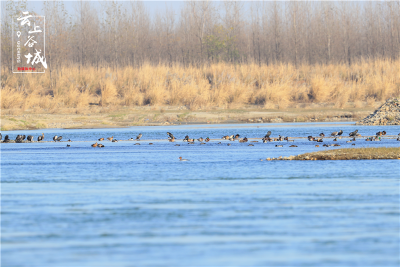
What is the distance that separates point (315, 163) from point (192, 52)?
45535 mm

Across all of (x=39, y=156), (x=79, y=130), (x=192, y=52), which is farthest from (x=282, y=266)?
(x=192, y=52)

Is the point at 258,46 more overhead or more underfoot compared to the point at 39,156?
more overhead

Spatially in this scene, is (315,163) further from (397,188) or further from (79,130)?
(79,130)

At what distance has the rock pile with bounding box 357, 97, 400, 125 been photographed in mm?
31750

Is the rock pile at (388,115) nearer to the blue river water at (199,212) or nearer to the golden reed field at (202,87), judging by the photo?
the golden reed field at (202,87)

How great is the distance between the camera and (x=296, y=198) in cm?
1065

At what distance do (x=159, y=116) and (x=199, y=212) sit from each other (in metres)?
26.6

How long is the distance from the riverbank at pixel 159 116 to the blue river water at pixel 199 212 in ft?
53.6

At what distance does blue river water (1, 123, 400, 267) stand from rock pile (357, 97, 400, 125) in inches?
627

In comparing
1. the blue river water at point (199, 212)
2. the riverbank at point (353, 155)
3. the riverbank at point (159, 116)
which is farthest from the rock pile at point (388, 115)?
the blue river water at point (199, 212)

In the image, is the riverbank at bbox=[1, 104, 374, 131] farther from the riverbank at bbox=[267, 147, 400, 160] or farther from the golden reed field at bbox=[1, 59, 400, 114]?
the riverbank at bbox=[267, 147, 400, 160]

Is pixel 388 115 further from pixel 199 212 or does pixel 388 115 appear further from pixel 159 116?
pixel 199 212

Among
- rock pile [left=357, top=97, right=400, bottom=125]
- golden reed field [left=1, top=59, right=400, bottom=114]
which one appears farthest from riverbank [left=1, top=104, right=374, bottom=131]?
rock pile [left=357, top=97, right=400, bottom=125]

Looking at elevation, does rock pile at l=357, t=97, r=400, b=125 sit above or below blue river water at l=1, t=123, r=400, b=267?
above
